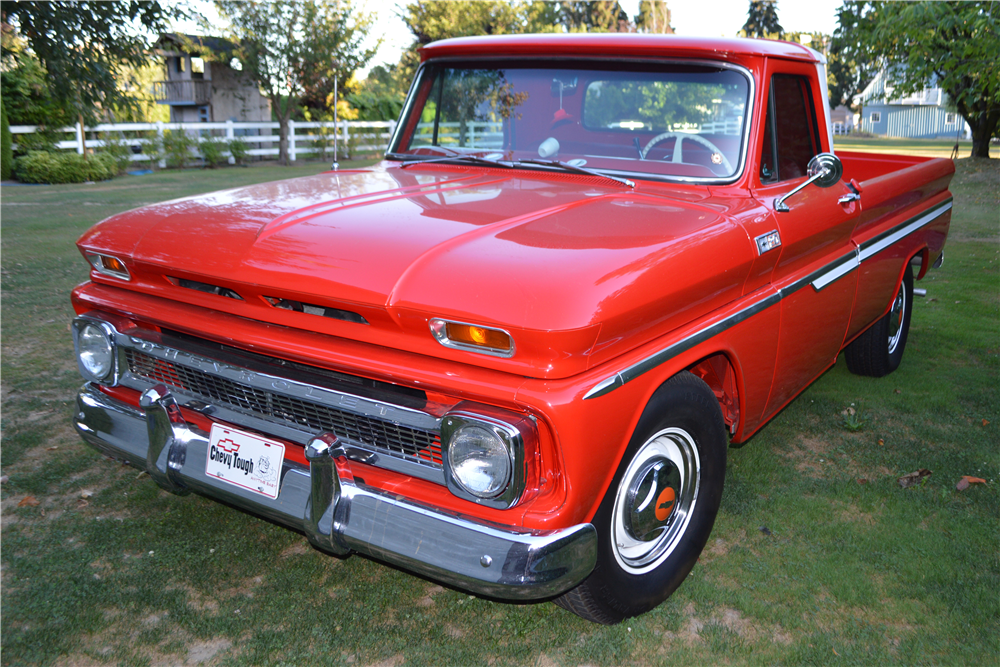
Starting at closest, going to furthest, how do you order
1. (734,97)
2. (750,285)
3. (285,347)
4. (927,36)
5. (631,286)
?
(631,286)
(285,347)
(750,285)
(734,97)
(927,36)

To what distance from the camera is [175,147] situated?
19.4 meters

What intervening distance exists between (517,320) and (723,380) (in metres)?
1.25

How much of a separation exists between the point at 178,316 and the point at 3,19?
20.4ft

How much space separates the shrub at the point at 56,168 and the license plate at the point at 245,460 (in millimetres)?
16232

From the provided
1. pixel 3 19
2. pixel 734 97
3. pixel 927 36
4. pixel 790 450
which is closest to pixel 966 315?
pixel 790 450

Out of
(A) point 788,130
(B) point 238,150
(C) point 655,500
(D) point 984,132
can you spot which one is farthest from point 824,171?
(D) point 984,132

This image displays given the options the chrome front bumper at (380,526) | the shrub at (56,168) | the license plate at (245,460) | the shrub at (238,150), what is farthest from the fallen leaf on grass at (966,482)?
the shrub at (238,150)

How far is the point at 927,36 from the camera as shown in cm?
1363

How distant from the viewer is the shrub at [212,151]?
1983 cm

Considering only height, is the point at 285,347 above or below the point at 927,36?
below

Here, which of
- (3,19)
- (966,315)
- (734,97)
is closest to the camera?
(734,97)

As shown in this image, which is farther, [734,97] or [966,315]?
[966,315]

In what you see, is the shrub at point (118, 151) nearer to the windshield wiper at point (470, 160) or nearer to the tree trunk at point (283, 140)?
the tree trunk at point (283, 140)

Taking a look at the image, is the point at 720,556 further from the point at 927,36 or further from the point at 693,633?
the point at 927,36
